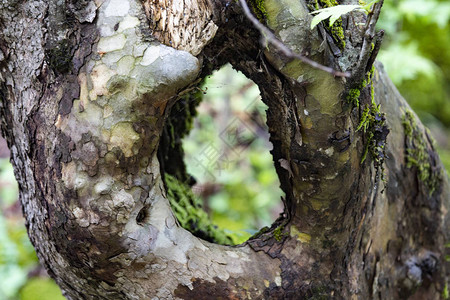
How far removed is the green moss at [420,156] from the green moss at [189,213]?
3.42ft

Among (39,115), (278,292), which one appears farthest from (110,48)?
(278,292)

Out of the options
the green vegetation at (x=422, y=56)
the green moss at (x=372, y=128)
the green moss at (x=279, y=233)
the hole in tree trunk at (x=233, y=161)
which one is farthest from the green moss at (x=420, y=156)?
the green vegetation at (x=422, y=56)

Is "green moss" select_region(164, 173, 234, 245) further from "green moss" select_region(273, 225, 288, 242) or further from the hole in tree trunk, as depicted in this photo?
the hole in tree trunk

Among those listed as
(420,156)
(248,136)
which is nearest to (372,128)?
(420,156)

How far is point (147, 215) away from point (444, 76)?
5851mm

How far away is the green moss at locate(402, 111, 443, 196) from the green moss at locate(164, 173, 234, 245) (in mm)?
1042

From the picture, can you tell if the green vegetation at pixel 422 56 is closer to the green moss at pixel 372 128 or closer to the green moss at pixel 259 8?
the green moss at pixel 372 128

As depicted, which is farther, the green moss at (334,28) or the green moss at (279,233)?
the green moss at (279,233)

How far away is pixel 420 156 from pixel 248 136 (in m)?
2.47

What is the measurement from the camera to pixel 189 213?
2.32 meters

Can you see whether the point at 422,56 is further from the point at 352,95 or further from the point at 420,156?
the point at 352,95

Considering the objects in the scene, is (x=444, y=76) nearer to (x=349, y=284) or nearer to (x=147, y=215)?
(x=349, y=284)

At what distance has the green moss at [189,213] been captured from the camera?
2.25 m

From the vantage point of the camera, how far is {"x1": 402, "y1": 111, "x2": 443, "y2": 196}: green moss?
1.95 metres
